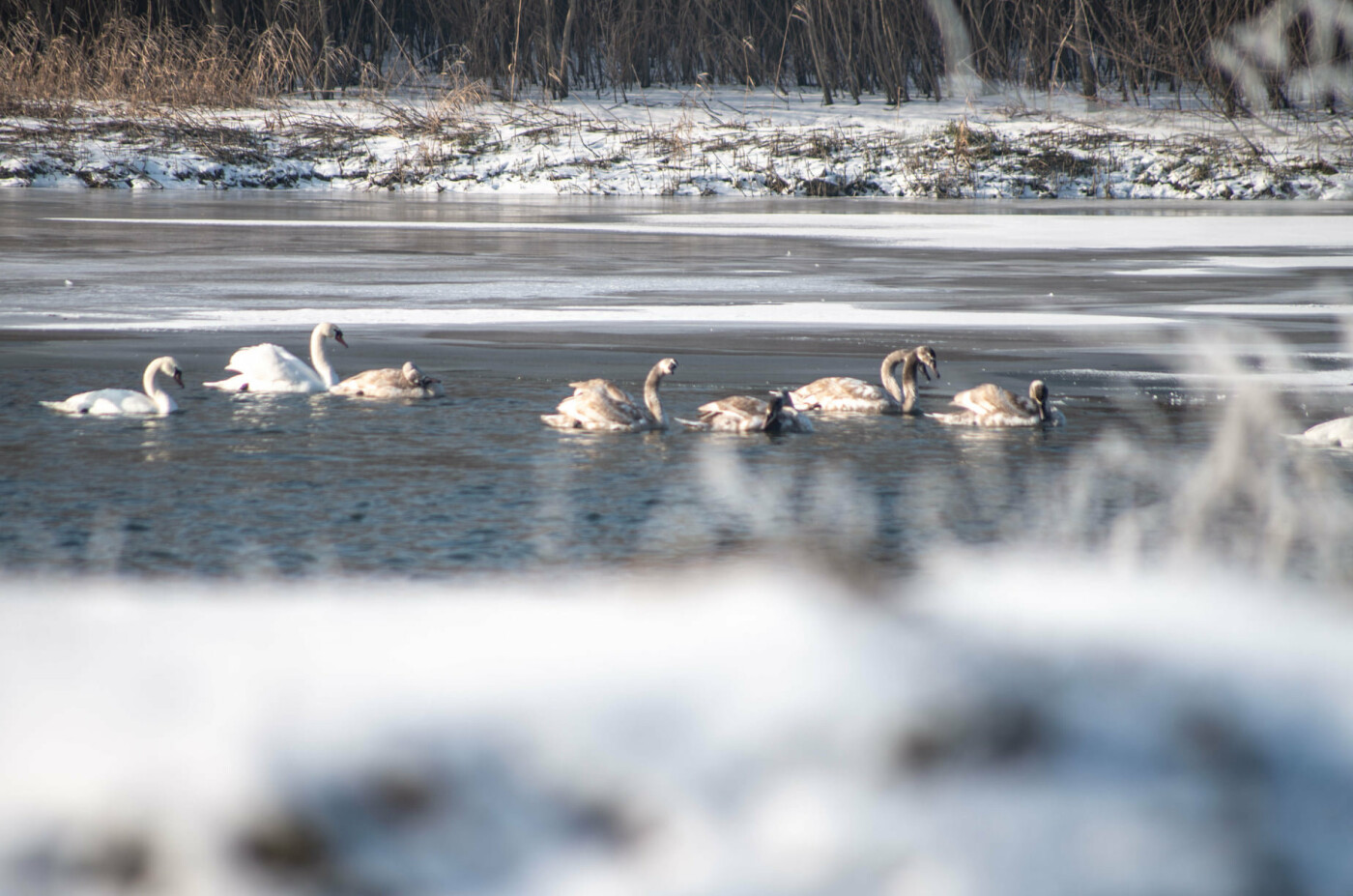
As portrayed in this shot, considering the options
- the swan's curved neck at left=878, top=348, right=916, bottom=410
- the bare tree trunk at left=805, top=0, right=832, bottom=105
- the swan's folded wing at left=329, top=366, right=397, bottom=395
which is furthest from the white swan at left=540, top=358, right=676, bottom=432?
the bare tree trunk at left=805, top=0, right=832, bottom=105

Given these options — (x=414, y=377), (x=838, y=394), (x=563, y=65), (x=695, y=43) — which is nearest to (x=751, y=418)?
(x=838, y=394)

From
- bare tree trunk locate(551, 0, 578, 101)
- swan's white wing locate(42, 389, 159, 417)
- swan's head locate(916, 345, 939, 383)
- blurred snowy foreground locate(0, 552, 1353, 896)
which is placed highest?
bare tree trunk locate(551, 0, 578, 101)

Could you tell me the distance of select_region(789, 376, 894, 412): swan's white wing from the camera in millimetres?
6629

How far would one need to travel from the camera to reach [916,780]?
3803 millimetres

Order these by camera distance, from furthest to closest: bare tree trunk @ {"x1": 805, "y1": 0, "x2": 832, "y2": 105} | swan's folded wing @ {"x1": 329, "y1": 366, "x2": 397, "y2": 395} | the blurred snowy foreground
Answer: bare tree trunk @ {"x1": 805, "y1": 0, "x2": 832, "y2": 105} < swan's folded wing @ {"x1": 329, "y1": 366, "x2": 397, "y2": 395} < the blurred snowy foreground

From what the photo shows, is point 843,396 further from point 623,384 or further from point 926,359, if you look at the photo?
point 623,384

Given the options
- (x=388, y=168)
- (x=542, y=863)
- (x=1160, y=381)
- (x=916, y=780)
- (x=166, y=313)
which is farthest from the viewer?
(x=388, y=168)

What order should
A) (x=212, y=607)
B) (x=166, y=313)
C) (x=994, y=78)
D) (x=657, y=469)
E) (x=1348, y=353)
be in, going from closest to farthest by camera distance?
(x=212, y=607), (x=657, y=469), (x=1348, y=353), (x=166, y=313), (x=994, y=78)

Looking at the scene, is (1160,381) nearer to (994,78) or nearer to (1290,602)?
(1290,602)

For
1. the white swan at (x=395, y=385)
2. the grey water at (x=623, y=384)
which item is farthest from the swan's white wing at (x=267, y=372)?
the white swan at (x=395, y=385)

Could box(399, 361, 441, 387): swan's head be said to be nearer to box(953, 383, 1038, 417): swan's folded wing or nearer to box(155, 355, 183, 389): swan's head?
box(155, 355, 183, 389): swan's head

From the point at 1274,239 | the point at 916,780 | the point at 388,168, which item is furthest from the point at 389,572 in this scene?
the point at 388,168

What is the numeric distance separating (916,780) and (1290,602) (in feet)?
3.85

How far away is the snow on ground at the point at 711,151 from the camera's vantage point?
23.8m
